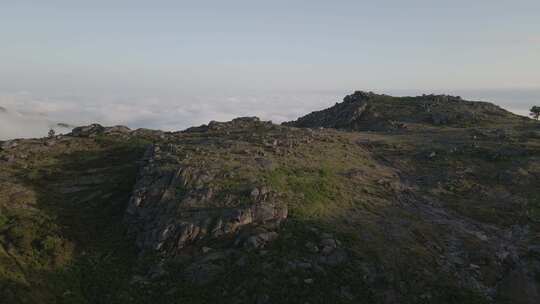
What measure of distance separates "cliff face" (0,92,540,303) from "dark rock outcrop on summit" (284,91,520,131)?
70.9 feet

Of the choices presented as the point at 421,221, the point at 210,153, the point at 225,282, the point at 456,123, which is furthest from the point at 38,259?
the point at 456,123

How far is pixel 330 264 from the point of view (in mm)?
27047

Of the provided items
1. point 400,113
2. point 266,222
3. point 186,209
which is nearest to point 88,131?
point 186,209

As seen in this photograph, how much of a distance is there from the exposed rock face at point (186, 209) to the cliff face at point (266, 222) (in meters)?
0.12

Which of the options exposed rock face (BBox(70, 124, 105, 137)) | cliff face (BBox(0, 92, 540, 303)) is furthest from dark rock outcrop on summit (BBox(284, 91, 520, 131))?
exposed rock face (BBox(70, 124, 105, 137))

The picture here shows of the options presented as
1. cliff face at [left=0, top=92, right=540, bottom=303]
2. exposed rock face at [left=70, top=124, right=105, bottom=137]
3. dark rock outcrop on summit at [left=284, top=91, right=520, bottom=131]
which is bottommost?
cliff face at [left=0, top=92, right=540, bottom=303]

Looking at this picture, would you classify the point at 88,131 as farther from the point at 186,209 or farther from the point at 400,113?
the point at 400,113

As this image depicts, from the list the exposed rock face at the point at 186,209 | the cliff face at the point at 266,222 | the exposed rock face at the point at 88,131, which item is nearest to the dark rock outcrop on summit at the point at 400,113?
the cliff face at the point at 266,222

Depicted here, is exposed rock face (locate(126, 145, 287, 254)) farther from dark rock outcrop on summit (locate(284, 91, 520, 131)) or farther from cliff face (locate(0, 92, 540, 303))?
dark rock outcrop on summit (locate(284, 91, 520, 131))

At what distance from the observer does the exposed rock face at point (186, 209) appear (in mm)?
30359

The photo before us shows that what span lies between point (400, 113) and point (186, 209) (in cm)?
5860

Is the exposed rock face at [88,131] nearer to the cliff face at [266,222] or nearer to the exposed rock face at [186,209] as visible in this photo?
the cliff face at [266,222]

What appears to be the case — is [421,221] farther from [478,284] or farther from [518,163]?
[518,163]

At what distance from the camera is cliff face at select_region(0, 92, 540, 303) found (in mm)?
26031
